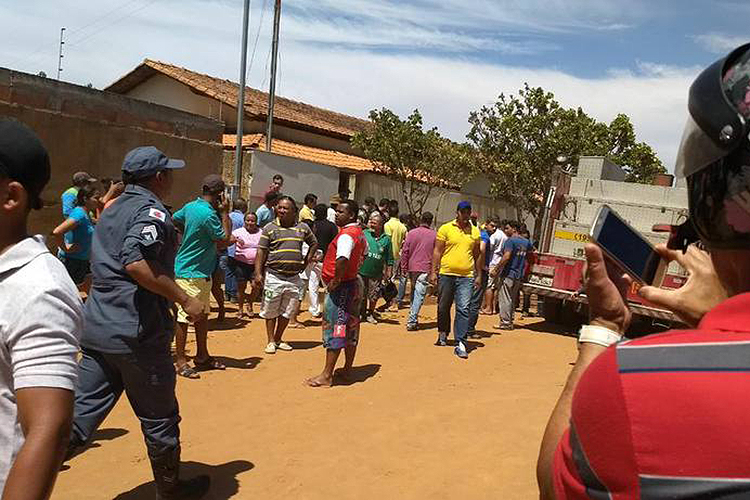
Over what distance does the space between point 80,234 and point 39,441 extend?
5927mm

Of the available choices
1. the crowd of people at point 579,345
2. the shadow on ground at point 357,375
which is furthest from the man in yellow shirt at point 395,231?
the crowd of people at point 579,345

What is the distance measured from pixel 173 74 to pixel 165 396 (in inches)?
711

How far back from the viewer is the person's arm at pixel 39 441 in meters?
1.46

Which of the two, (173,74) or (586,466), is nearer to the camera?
(586,466)

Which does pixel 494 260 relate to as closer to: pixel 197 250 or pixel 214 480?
pixel 197 250

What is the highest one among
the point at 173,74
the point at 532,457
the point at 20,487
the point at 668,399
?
the point at 173,74

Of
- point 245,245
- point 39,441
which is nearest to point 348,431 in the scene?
point 39,441

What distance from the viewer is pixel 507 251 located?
10352 millimetres

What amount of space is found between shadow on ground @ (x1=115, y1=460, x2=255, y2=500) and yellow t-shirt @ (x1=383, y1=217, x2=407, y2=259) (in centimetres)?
644

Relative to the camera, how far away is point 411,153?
1841 cm

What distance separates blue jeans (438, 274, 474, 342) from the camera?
8031 mm

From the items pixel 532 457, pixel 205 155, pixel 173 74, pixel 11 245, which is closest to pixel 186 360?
pixel 532 457

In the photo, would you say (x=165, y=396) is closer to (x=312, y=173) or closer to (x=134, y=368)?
(x=134, y=368)

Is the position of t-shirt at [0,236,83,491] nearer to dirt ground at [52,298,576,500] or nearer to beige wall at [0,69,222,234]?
dirt ground at [52,298,576,500]
